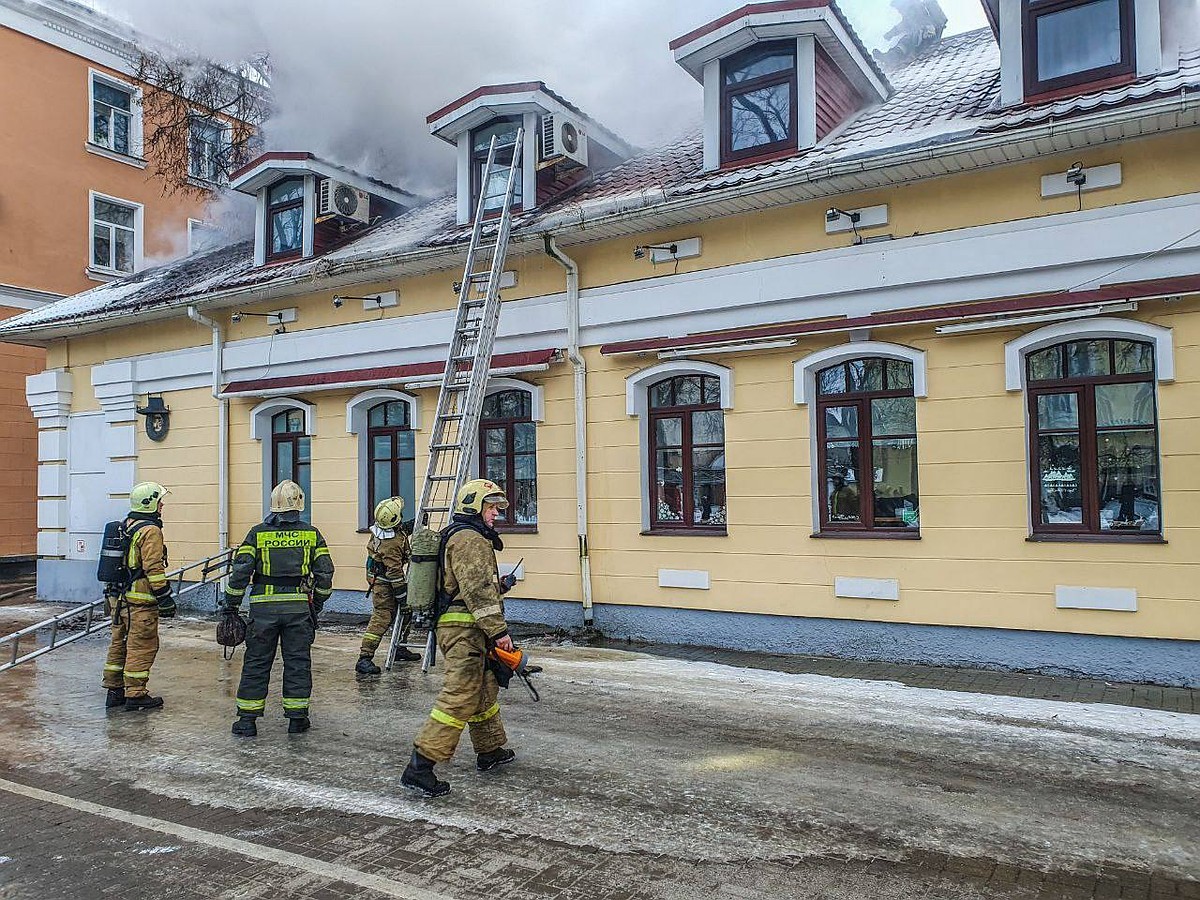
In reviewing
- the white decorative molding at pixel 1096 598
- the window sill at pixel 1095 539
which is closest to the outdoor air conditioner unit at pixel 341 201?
the window sill at pixel 1095 539

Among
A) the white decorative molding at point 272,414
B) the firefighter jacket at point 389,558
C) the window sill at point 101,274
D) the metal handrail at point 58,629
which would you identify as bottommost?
the metal handrail at point 58,629

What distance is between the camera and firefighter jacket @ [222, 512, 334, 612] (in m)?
6.41

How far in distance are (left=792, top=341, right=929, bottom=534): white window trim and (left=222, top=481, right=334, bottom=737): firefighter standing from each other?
15.5 ft

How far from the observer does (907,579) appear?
8.25 metres

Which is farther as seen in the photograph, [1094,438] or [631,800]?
[1094,438]

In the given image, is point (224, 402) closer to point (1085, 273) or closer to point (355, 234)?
point (355, 234)

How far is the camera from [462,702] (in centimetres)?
508

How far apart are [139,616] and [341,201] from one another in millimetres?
7593

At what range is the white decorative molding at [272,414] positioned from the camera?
1232cm

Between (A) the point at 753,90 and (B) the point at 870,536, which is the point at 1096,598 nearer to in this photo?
(B) the point at 870,536

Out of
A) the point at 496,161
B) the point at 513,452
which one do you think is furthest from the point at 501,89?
the point at 513,452

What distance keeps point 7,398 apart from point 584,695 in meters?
16.1

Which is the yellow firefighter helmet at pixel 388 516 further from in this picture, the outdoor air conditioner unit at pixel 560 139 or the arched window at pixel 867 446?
the outdoor air conditioner unit at pixel 560 139

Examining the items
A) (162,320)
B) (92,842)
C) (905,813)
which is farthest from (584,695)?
(162,320)
